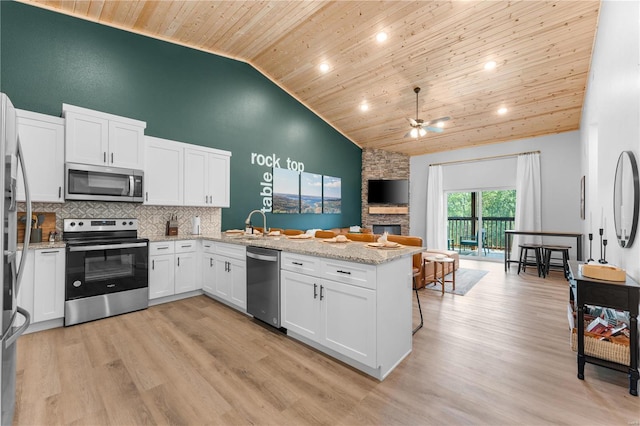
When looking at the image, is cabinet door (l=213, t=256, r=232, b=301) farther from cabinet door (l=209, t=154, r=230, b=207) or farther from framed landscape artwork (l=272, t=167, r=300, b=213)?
framed landscape artwork (l=272, t=167, r=300, b=213)

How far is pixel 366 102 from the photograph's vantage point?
6355 millimetres

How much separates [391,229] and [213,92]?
19.7 ft

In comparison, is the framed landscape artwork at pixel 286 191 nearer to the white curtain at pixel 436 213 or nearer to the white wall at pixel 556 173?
the white curtain at pixel 436 213

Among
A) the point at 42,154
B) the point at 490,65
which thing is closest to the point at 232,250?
the point at 42,154

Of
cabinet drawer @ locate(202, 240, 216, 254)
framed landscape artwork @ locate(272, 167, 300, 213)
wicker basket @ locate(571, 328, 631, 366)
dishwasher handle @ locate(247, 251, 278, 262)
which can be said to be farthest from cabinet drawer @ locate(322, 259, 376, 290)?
framed landscape artwork @ locate(272, 167, 300, 213)

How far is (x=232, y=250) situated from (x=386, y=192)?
5.87 m

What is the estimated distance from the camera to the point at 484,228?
25.8 feet

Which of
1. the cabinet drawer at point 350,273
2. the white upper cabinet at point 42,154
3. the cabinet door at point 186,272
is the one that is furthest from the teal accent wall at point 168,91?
the cabinet drawer at point 350,273

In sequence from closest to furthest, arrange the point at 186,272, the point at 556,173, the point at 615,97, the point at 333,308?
the point at 333,308, the point at 615,97, the point at 186,272, the point at 556,173

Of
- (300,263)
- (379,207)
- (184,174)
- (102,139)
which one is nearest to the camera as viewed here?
(300,263)

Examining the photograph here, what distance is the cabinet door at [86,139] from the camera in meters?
3.22

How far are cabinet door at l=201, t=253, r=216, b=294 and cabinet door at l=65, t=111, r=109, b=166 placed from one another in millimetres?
1781

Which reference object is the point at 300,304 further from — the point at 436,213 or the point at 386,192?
the point at 436,213

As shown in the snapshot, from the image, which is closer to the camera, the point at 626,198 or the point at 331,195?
the point at 626,198
